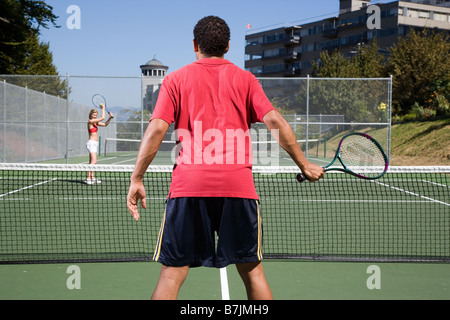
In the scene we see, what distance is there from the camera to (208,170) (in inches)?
93.2

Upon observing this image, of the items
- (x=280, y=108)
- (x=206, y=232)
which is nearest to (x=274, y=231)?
(x=206, y=232)

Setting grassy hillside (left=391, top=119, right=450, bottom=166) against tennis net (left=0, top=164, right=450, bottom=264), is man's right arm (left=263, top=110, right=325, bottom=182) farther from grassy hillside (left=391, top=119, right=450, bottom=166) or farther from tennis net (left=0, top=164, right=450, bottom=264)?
grassy hillside (left=391, top=119, right=450, bottom=166)

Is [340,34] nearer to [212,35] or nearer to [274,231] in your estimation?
[274,231]

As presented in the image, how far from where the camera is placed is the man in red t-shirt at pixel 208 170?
2363 millimetres

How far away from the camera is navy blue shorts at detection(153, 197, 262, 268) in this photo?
7.80 feet

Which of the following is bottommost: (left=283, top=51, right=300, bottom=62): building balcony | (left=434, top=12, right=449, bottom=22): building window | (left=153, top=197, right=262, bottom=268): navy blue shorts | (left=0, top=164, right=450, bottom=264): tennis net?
(left=0, top=164, right=450, bottom=264): tennis net

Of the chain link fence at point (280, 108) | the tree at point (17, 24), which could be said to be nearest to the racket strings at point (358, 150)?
the chain link fence at point (280, 108)

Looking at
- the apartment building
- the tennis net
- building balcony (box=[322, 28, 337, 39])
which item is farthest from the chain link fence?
building balcony (box=[322, 28, 337, 39])

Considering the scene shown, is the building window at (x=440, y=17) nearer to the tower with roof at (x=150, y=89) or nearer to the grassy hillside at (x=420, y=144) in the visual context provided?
the grassy hillside at (x=420, y=144)

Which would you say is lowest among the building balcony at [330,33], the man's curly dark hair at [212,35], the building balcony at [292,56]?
the man's curly dark hair at [212,35]

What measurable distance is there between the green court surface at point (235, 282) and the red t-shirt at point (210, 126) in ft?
4.82

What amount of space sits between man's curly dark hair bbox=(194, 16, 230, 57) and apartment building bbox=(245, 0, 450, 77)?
45702 millimetres

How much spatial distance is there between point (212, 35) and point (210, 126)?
446 millimetres
